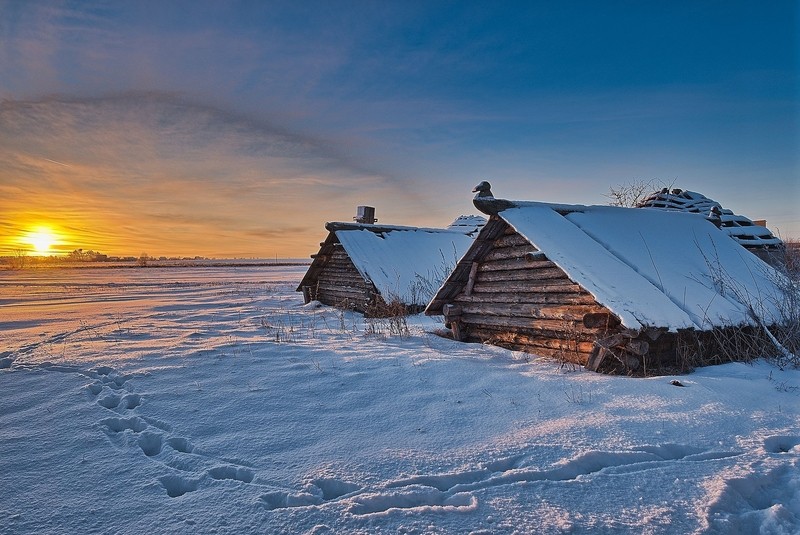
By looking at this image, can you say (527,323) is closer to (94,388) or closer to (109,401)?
(109,401)

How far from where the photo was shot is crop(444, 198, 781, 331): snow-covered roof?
5.45 m

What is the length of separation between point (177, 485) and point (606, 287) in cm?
505

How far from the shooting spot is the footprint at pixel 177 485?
2.93 m

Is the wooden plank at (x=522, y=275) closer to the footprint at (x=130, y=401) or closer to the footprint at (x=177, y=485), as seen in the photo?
the footprint at (x=177, y=485)

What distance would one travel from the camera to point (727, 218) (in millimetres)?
15078

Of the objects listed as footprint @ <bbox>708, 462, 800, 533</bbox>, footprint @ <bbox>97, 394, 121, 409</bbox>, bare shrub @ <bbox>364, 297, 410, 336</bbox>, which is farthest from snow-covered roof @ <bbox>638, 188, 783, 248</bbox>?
footprint @ <bbox>97, 394, 121, 409</bbox>

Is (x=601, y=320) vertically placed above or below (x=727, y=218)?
below

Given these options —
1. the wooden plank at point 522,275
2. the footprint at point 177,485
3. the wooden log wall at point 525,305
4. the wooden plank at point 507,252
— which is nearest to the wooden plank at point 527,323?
the wooden log wall at point 525,305

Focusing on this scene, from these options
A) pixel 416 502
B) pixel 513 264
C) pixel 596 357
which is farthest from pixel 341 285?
pixel 416 502

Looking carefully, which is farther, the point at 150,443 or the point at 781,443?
the point at 150,443

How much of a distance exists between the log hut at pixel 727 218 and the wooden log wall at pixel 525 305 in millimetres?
9390

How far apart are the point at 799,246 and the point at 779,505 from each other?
12.8 metres

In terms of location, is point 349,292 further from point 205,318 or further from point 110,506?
point 110,506

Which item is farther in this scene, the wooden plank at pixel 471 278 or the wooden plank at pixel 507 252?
the wooden plank at pixel 471 278
